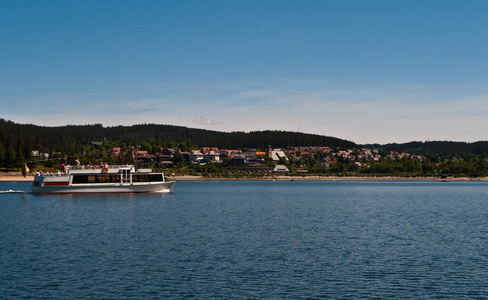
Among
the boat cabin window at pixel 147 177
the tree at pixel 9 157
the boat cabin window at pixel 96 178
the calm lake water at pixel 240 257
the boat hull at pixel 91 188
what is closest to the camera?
the calm lake water at pixel 240 257

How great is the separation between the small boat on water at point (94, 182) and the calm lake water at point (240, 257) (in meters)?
42.1

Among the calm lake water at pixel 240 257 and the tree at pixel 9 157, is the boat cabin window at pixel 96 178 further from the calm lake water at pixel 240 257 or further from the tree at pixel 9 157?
the tree at pixel 9 157

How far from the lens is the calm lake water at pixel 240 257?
2794cm

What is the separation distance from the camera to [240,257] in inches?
1444

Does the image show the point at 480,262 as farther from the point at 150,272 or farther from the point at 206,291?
the point at 150,272

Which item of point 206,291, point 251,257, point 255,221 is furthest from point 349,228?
point 206,291

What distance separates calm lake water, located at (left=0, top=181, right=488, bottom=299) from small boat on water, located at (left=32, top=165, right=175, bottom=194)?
42.1m

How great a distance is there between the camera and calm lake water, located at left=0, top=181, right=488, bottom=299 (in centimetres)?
2794

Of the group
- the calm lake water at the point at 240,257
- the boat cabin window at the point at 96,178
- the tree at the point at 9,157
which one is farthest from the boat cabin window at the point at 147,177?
the tree at the point at 9,157

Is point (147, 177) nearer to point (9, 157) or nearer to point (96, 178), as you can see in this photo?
point (96, 178)

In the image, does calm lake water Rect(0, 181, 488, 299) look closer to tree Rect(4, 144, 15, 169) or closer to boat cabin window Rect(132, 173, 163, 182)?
boat cabin window Rect(132, 173, 163, 182)

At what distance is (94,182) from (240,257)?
7844cm

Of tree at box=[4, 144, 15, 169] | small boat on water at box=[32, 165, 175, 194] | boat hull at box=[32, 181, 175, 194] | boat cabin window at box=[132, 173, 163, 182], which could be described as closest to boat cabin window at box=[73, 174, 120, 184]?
small boat on water at box=[32, 165, 175, 194]

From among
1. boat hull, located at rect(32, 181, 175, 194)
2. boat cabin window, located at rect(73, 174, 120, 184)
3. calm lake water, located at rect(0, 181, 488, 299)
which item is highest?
boat cabin window, located at rect(73, 174, 120, 184)
